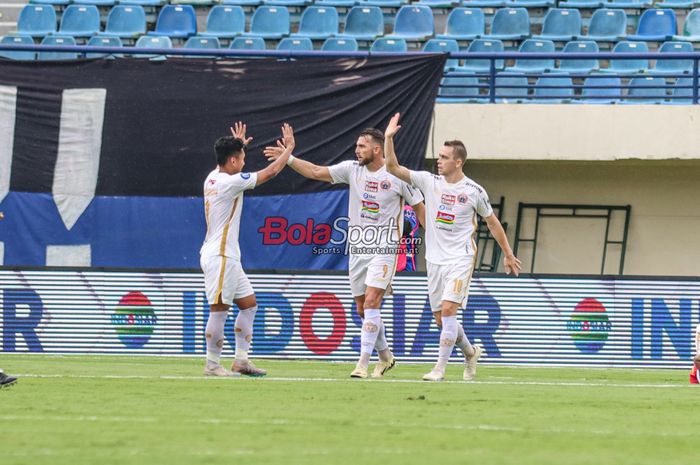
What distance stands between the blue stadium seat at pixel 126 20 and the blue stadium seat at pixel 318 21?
9.26 feet

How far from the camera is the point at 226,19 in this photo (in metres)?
22.7

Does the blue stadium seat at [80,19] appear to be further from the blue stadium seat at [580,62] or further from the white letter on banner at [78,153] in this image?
the blue stadium seat at [580,62]

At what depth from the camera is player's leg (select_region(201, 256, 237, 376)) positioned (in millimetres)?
11133

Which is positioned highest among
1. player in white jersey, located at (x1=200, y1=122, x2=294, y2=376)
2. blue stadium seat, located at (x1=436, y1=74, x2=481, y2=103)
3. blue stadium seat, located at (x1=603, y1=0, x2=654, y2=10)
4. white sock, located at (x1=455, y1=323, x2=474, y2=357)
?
blue stadium seat, located at (x1=603, y1=0, x2=654, y2=10)

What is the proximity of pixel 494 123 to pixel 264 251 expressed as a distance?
397 centimetres

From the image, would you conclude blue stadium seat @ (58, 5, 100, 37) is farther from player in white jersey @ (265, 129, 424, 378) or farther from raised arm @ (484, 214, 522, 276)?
raised arm @ (484, 214, 522, 276)

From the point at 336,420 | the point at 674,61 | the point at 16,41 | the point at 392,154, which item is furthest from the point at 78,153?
the point at 336,420

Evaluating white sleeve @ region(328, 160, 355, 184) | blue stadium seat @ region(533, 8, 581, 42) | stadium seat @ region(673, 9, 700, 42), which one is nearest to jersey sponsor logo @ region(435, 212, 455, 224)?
white sleeve @ region(328, 160, 355, 184)

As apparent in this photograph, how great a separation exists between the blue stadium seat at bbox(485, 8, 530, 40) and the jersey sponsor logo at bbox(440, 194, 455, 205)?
36.1ft

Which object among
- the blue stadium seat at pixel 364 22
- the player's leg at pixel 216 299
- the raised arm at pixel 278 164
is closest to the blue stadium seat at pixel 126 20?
the blue stadium seat at pixel 364 22

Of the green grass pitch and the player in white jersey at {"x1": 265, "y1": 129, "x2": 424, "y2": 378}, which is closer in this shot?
the green grass pitch

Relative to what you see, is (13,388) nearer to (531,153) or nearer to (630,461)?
(630,461)

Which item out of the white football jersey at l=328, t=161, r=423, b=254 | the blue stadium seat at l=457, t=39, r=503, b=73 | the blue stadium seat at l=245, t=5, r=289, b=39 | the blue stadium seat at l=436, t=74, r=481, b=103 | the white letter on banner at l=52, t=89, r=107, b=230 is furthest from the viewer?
the blue stadium seat at l=245, t=5, r=289, b=39

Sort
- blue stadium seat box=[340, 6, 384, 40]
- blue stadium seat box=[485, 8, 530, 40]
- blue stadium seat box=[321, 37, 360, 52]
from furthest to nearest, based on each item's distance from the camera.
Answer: blue stadium seat box=[340, 6, 384, 40]
blue stadium seat box=[485, 8, 530, 40]
blue stadium seat box=[321, 37, 360, 52]
